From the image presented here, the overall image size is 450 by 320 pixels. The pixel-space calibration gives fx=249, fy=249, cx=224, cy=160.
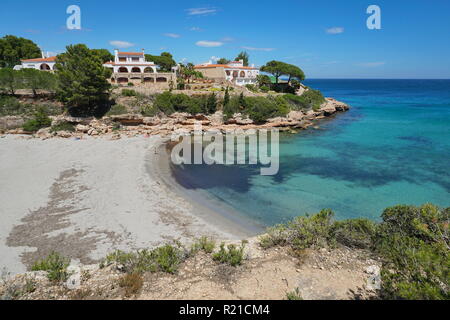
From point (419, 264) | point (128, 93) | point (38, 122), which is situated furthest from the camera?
point (128, 93)

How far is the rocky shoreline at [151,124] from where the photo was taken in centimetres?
3419

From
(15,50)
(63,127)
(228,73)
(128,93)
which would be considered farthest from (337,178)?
(15,50)

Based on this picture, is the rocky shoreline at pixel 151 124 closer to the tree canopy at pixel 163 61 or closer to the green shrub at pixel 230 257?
the tree canopy at pixel 163 61

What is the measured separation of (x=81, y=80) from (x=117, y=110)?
6033 millimetres

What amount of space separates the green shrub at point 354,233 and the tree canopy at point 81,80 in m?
36.7

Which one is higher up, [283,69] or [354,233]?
[283,69]

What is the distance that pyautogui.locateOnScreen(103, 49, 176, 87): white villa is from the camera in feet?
155

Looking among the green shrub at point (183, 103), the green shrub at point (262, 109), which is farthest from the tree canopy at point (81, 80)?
the green shrub at point (262, 109)

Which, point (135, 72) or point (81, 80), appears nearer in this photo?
point (81, 80)

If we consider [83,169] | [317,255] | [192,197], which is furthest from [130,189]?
[317,255]

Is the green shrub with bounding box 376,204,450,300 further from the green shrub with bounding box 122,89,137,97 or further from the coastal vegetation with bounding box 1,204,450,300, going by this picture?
the green shrub with bounding box 122,89,137,97

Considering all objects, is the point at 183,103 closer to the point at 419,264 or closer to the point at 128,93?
the point at 128,93

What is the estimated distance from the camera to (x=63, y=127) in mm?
34562
